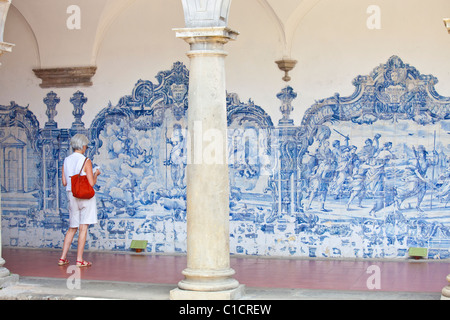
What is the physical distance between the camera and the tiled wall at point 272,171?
10742 millimetres

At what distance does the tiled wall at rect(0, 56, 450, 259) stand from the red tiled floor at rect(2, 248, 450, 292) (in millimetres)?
413

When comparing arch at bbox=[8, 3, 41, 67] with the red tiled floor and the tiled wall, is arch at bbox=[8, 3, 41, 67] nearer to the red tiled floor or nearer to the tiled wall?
the tiled wall

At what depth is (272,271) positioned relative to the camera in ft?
32.8

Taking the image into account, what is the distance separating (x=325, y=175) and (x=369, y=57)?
1.78 meters

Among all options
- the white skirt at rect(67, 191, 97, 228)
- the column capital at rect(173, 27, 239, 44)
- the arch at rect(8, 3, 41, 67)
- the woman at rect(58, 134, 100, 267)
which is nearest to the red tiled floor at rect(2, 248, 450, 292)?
the woman at rect(58, 134, 100, 267)

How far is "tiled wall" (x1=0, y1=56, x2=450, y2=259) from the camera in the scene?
10.7 meters

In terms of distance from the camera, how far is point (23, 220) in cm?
1260

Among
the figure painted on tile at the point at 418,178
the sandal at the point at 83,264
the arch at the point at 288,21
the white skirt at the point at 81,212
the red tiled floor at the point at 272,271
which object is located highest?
the arch at the point at 288,21

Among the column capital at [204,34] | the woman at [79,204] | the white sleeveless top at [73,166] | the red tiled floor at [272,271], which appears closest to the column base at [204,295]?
the red tiled floor at [272,271]

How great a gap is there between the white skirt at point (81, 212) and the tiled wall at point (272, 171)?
1.72 metres

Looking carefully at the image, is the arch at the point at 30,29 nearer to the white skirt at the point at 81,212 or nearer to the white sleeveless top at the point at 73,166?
the white sleeveless top at the point at 73,166

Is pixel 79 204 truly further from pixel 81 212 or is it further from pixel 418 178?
pixel 418 178
